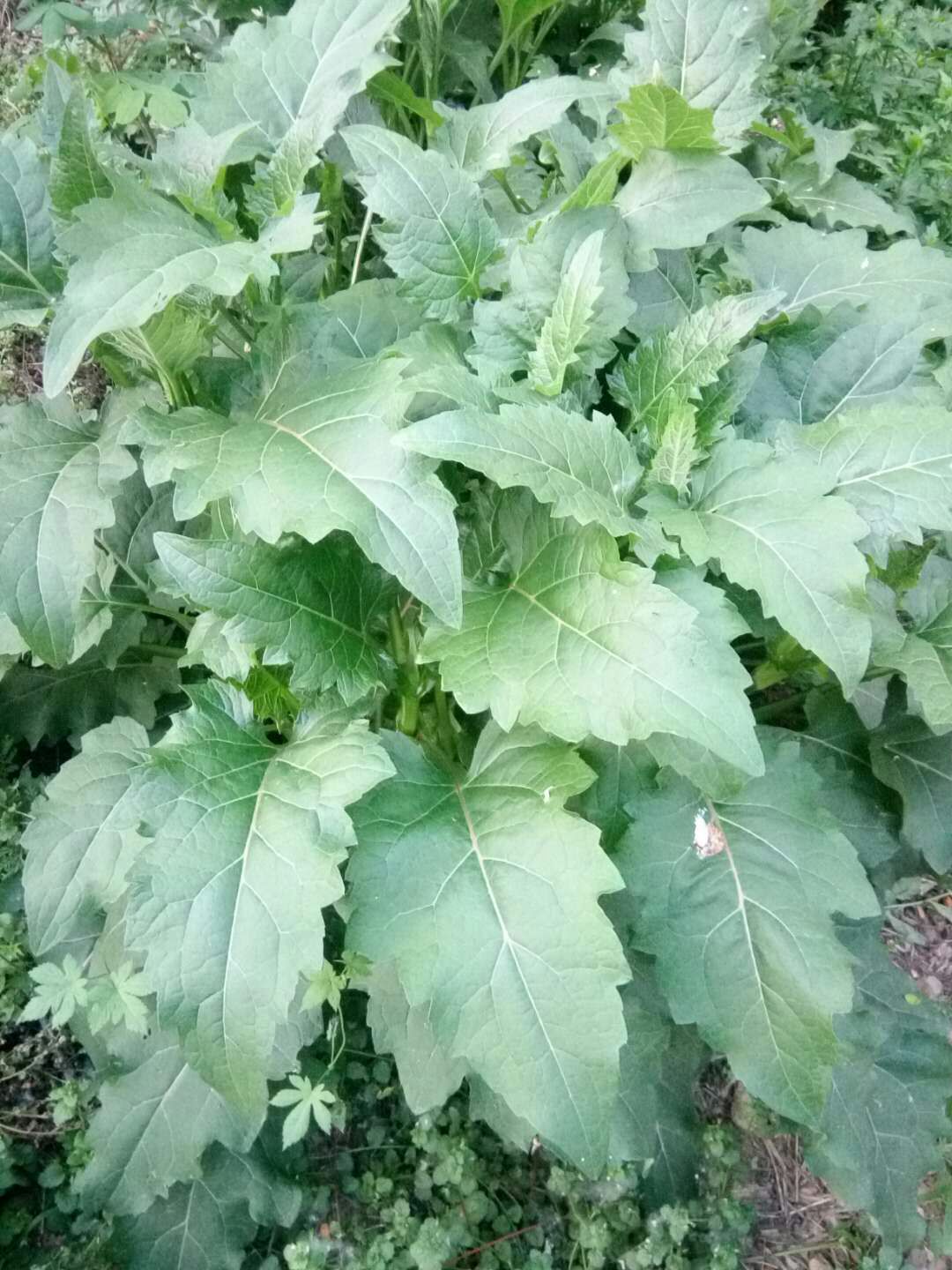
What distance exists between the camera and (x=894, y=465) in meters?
1.51

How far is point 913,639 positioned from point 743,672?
517mm

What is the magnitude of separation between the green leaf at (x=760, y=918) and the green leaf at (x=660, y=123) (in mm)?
990

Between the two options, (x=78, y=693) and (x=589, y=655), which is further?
(x=78, y=693)

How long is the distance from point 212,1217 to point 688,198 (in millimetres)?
1944

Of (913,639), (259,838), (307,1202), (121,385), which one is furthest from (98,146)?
(307,1202)

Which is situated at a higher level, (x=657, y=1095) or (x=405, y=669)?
(x=405, y=669)

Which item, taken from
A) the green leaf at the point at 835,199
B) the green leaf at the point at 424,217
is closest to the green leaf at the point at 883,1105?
the green leaf at the point at 424,217

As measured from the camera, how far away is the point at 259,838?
1.38 m

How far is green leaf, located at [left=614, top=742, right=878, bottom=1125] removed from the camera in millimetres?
1419

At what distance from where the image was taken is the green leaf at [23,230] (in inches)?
61.0

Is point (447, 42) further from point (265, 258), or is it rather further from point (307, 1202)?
point (307, 1202)

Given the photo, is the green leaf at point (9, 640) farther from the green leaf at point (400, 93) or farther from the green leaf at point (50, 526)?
the green leaf at point (400, 93)

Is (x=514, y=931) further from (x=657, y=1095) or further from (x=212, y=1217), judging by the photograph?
(x=212, y=1217)

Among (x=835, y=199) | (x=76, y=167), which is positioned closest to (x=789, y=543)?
(x=76, y=167)
